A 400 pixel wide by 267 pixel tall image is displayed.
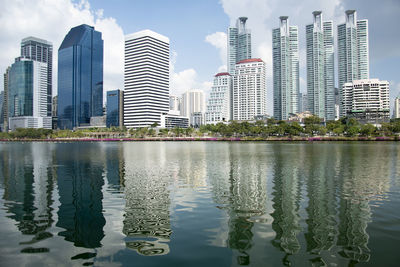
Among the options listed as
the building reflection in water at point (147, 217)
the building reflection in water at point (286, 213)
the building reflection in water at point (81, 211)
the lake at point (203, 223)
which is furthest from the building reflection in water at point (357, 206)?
the building reflection in water at point (81, 211)

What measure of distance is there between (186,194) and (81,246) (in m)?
11.9

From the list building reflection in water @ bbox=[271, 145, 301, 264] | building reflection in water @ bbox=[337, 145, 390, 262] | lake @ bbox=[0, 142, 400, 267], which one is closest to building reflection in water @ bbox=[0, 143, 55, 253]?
lake @ bbox=[0, 142, 400, 267]

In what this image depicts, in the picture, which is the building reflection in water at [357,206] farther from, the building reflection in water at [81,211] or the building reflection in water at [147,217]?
the building reflection in water at [81,211]

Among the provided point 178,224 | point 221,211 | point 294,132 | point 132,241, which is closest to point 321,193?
point 221,211

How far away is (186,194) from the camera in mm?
24609

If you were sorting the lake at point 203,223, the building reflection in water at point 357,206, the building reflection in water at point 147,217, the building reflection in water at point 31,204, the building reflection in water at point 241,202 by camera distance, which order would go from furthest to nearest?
the building reflection in water at point 31,204 < the building reflection in water at point 241,202 < the building reflection in water at point 147,217 < the building reflection in water at point 357,206 < the lake at point 203,223

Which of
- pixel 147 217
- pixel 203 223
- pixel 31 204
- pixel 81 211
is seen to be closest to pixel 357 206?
pixel 203 223

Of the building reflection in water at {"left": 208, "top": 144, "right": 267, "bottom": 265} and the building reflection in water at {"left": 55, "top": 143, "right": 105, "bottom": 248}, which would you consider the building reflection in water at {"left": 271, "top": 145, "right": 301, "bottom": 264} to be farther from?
the building reflection in water at {"left": 55, "top": 143, "right": 105, "bottom": 248}

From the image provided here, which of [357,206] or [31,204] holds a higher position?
[357,206]

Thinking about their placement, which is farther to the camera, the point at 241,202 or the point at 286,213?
the point at 241,202

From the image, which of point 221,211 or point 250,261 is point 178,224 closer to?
point 221,211

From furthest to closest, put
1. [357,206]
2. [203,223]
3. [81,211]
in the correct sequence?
[357,206]
[81,211]
[203,223]

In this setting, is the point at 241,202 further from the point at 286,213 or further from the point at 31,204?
the point at 31,204

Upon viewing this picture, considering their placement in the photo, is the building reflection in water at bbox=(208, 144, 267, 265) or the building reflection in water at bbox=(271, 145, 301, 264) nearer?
the building reflection in water at bbox=(271, 145, 301, 264)
